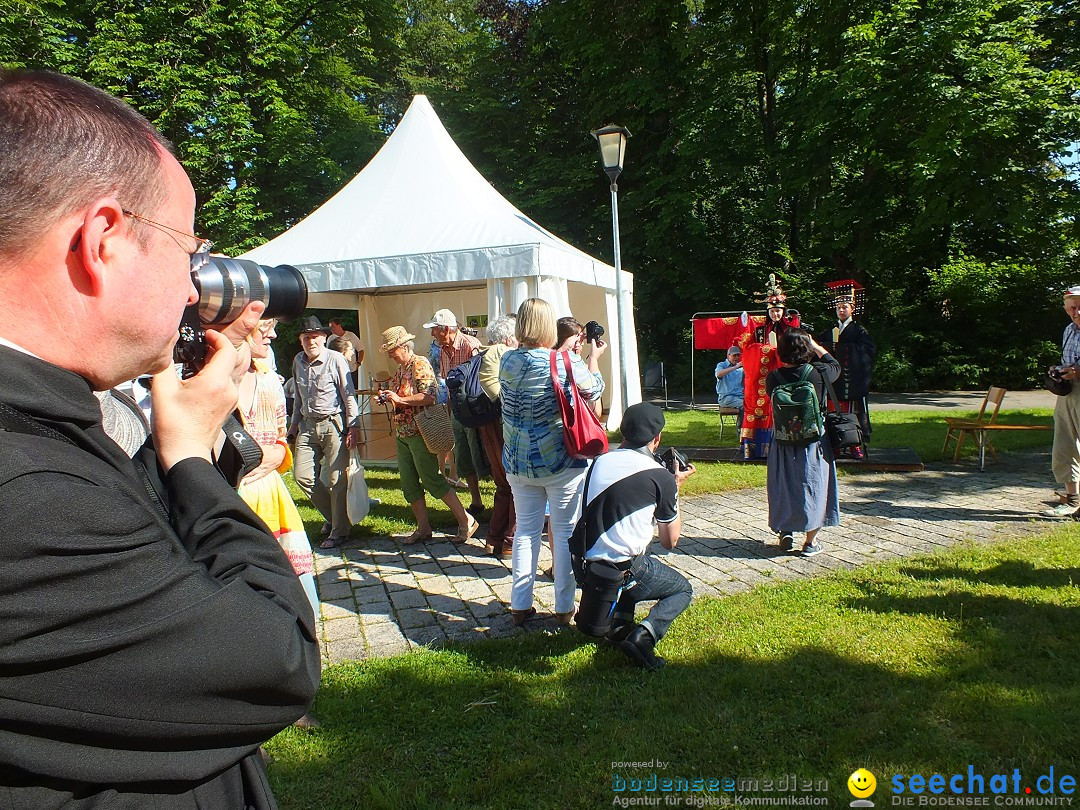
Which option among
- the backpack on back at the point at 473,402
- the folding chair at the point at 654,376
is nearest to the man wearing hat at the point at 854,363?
the backpack on back at the point at 473,402

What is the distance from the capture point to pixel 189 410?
1.00 m

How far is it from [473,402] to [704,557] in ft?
6.91

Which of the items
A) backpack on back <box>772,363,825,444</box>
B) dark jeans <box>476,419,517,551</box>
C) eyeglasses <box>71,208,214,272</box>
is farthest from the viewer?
dark jeans <box>476,419,517,551</box>

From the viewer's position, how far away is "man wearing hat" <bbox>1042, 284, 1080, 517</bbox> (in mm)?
5730

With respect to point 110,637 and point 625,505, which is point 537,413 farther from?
point 110,637

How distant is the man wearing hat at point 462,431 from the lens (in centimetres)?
615

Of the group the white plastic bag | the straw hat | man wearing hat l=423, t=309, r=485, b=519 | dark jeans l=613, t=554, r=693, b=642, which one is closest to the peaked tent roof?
man wearing hat l=423, t=309, r=485, b=519

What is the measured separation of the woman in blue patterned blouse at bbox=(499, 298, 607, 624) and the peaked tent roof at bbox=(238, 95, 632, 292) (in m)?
4.10

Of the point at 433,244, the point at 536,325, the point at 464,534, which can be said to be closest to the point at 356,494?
the point at 464,534

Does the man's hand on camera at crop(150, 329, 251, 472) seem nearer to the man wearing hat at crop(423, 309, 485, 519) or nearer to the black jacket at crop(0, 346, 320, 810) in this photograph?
the black jacket at crop(0, 346, 320, 810)

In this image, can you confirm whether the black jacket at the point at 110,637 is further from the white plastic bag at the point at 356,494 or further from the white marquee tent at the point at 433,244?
the white marquee tent at the point at 433,244

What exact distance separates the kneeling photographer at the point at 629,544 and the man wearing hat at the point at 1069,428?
4.31m

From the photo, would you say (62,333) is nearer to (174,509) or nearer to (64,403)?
(64,403)

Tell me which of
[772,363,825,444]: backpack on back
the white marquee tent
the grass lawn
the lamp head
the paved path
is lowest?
the grass lawn
